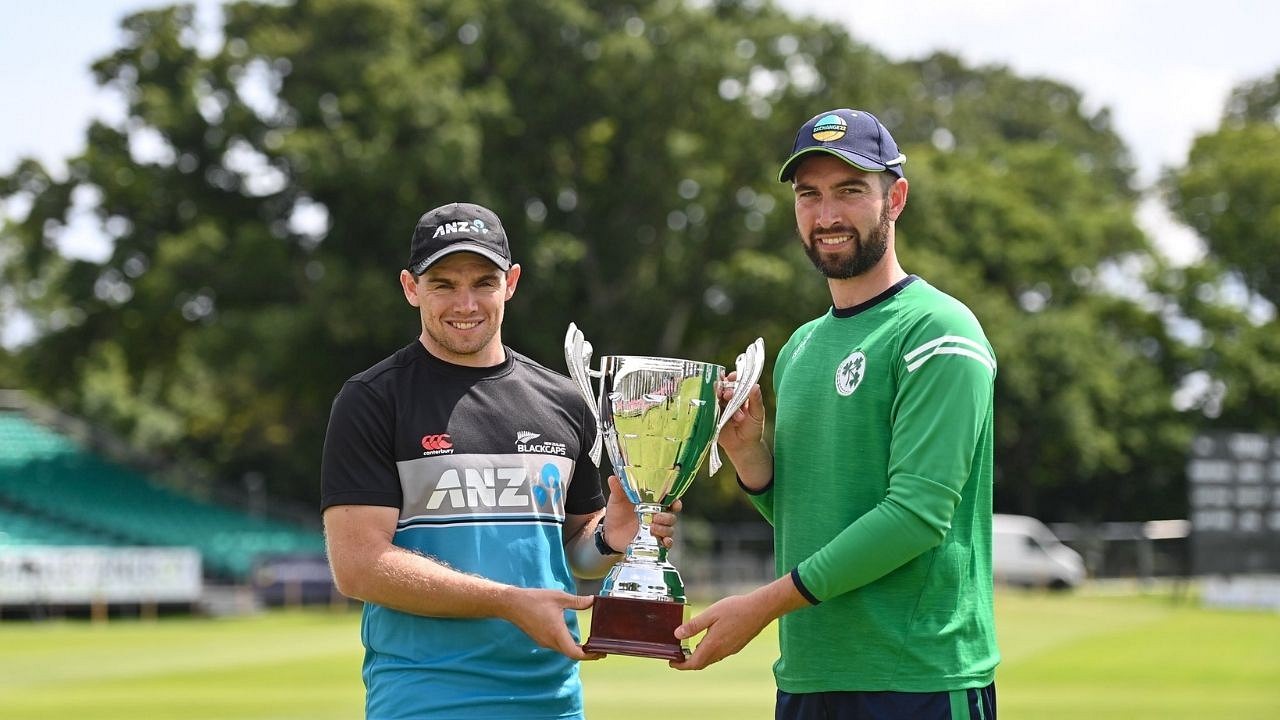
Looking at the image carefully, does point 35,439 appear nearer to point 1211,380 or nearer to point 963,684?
point 1211,380

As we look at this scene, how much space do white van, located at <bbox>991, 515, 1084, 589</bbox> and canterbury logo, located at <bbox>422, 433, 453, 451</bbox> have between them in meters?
34.7

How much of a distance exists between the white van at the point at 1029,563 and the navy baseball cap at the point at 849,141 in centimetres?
3461

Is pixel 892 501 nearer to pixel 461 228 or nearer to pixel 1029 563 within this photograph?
pixel 461 228

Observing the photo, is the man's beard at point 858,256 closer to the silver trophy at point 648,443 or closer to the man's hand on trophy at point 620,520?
the silver trophy at point 648,443

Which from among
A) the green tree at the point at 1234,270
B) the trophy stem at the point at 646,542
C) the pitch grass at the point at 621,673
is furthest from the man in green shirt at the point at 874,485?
the green tree at the point at 1234,270

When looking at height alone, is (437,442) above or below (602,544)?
above

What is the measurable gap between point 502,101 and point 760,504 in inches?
1084

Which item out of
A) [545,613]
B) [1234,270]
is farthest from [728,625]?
[1234,270]

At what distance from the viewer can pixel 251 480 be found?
37.2 metres

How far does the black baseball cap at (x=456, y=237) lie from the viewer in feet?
13.0

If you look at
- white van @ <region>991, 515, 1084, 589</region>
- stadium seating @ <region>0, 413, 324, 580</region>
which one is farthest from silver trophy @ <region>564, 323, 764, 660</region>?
white van @ <region>991, 515, 1084, 589</region>

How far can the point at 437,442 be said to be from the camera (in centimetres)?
397

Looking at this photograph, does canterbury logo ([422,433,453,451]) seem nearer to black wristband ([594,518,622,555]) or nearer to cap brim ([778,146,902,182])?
black wristband ([594,518,622,555])

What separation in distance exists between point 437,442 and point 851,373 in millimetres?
997
